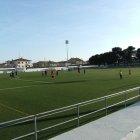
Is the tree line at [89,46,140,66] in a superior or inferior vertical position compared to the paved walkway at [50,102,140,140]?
superior

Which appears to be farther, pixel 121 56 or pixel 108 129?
pixel 121 56

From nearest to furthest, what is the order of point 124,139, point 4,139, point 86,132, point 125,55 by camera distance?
point 124,139, point 86,132, point 4,139, point 125,55

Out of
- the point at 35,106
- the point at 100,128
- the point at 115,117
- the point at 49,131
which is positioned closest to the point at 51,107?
the point at 35,106

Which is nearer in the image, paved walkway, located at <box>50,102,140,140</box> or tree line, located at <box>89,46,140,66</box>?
paved walkway, located at <box>50,102,140,140</box>

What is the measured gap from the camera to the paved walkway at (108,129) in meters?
8.06

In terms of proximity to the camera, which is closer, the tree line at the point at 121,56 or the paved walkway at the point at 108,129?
the paved walkway at the point at 108,129

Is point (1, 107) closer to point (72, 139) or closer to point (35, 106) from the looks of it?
point (35, 106)

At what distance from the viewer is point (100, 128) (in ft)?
29.6

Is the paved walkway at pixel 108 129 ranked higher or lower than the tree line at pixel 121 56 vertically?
lower

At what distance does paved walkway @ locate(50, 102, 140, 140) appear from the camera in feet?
26.5

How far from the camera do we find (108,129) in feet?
29.1

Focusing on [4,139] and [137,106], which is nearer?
[4,139]

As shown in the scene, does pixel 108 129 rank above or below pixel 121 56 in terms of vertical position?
below

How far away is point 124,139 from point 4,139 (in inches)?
189
